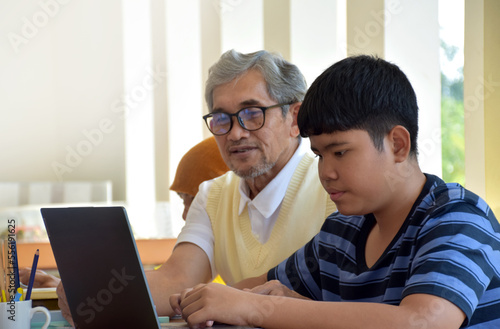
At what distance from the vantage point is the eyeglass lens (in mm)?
1552

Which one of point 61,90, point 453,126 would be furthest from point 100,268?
point 61,90

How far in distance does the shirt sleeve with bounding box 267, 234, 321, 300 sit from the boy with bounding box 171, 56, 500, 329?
30 millimetres

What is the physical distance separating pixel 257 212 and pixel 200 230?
17 centimetres

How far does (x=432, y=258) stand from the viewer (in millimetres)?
837

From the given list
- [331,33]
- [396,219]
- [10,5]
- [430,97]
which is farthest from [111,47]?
[396,219]

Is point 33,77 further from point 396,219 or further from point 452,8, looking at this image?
point 396,219

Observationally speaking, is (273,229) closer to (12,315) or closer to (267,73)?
(267,73)

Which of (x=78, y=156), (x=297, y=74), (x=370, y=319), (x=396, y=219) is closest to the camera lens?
(x=370, y=319)

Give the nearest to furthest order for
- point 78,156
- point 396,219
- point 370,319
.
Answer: point 370,319
point 396,219
point 78,156

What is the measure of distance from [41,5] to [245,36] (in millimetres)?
1499

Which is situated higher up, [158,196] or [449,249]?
[449,249]

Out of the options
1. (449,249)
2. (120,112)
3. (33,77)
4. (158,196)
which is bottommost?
(158,196)

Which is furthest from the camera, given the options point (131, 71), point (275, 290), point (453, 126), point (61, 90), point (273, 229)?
point (61, 90)

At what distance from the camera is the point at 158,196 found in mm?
2887
